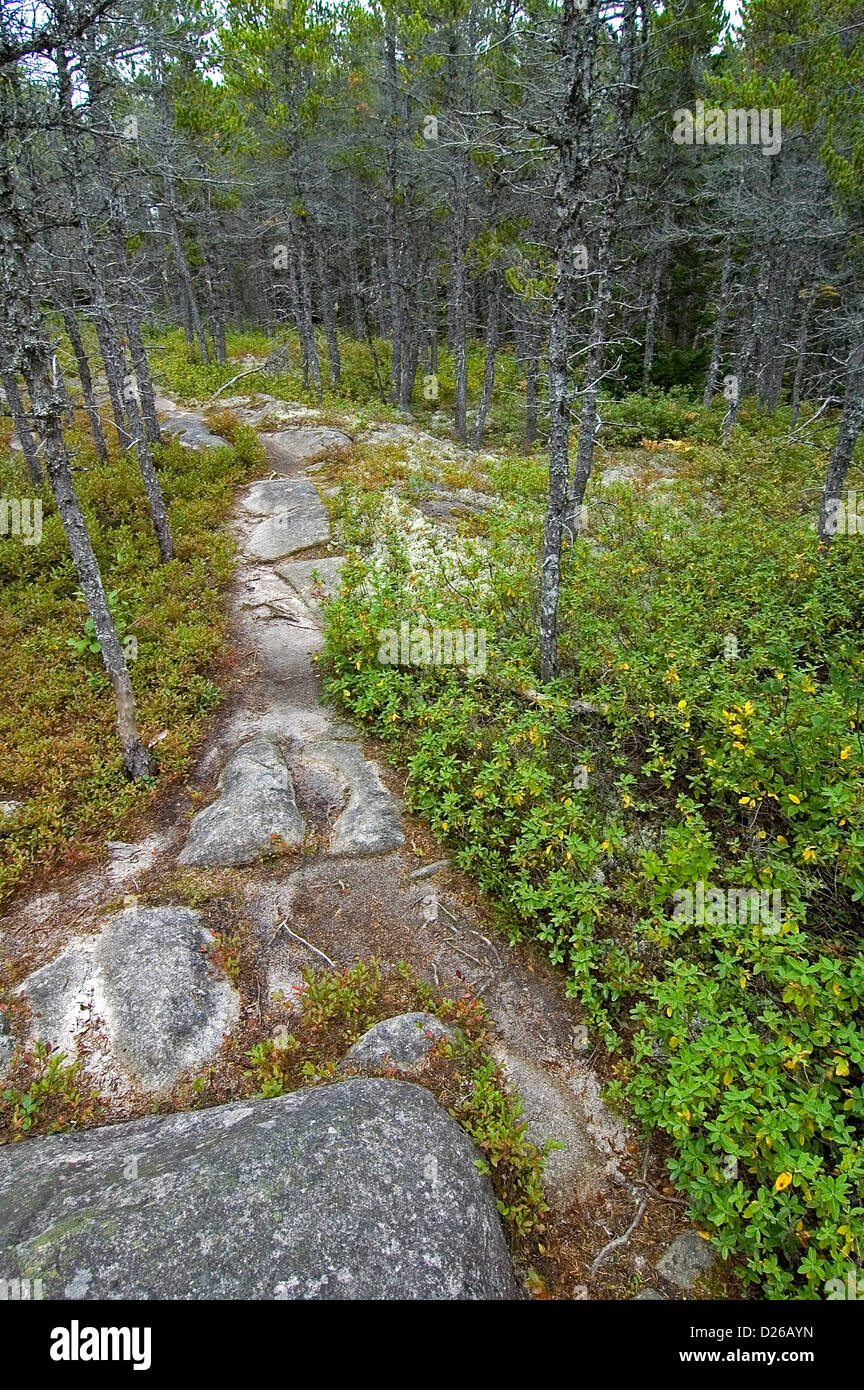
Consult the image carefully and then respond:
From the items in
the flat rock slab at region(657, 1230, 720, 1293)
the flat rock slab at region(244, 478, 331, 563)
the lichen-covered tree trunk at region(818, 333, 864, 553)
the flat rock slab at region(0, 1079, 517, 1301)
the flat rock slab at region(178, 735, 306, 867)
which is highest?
the lichen-covered tree trunk at region(818, 333, 864, 553)

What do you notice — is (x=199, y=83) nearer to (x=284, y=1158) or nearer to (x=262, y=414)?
(x=262, y=414)

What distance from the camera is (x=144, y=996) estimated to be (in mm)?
6059

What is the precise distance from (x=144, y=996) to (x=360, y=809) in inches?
131

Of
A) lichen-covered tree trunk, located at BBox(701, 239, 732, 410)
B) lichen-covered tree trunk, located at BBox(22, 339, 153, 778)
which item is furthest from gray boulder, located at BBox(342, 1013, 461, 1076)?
lichen-covered tree trunk, located at BBox(701, 239, 732, 410)

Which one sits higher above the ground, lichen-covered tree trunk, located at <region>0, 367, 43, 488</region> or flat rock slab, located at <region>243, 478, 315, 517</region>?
lichen-covered tree trunk, located at <region>0, 367, 43, 488</region>

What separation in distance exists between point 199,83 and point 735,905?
26.6 metres

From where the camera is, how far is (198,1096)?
548 centimetres

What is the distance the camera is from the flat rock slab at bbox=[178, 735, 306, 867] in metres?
7.87

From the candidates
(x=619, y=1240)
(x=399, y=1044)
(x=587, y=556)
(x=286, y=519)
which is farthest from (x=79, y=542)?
(x=619, y=1240)

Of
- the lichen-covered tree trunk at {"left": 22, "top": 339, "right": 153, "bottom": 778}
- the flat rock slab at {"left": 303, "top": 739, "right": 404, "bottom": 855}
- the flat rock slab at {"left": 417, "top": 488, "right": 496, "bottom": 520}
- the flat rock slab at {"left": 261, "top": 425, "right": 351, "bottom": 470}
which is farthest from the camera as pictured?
the flat rock slab at {"left": 261, "top": 425, "right": 351, "bottom": 470}

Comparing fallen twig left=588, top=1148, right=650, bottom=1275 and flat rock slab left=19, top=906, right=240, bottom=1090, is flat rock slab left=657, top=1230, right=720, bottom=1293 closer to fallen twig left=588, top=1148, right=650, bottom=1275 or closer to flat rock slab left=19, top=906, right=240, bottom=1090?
fallen twig left=588, top=1148, right=650, bottom=1275

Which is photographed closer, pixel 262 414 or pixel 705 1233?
pixel 705 1233

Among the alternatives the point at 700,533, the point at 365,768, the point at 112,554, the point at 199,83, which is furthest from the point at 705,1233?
the point at 199,83

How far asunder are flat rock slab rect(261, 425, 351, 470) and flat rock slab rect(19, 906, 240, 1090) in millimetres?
17916
